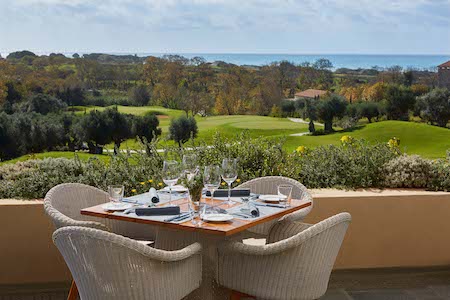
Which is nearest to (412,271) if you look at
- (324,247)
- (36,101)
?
(324,247)

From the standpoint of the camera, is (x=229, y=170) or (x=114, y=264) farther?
(x=229, y=170)

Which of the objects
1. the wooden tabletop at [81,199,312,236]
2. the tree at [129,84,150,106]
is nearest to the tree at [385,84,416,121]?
the tree at [129,84,150,106]

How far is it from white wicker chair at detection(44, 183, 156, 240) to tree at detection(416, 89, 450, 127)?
154 inches

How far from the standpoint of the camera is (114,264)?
3.21 m

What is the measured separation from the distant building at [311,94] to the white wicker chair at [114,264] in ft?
13.7

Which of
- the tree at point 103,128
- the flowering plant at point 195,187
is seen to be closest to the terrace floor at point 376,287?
→ the flowering plant at point 195,187

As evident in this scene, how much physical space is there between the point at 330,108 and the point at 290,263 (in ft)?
12.8

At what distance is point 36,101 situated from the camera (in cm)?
668

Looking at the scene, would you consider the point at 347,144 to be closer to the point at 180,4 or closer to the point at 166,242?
the point at 180,4

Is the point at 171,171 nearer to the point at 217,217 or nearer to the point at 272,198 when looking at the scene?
the point at 217,217

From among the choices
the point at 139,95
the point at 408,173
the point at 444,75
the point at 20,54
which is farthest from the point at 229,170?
the point at 444,75

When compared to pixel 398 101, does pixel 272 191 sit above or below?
below

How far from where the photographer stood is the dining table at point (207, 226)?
352cm

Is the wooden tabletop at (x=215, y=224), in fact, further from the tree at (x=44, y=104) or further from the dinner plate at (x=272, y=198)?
the tree at (x=44, y=104)
